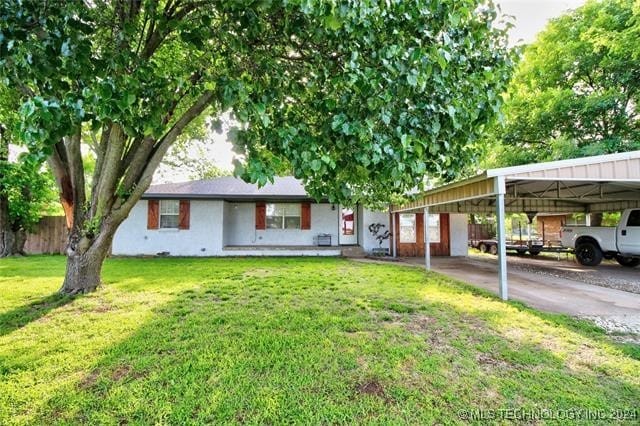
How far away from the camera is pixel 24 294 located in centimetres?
601

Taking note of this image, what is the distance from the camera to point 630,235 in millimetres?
9633

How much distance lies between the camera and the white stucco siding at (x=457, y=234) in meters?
14.2

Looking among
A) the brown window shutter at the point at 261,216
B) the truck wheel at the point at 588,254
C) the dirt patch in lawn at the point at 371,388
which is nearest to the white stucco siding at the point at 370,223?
the brown window shutter at the point at 261,216

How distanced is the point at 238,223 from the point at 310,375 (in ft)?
37.8

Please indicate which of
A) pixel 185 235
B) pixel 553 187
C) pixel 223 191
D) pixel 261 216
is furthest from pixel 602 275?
pixel 185 235

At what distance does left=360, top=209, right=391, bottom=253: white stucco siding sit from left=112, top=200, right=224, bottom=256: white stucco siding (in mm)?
5943

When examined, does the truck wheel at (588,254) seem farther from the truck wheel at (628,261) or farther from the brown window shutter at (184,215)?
the brown window shutter at (184,215)

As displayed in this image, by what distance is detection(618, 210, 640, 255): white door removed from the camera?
9.46m

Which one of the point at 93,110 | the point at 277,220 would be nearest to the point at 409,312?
the point at 93,110

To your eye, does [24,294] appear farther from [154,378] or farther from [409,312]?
[409,312]

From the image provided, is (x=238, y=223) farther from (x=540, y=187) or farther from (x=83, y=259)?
Result: (x=540, y=187)

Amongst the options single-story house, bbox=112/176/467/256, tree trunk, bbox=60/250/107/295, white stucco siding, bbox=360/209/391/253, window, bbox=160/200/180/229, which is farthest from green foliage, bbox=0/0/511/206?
white stucco siding, bbox=360/209/391/253

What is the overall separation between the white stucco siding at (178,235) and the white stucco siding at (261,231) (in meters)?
1.09

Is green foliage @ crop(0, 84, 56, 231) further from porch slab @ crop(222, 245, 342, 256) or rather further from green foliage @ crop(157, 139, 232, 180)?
green foliage @ crop(157, 139, 232, 180)
